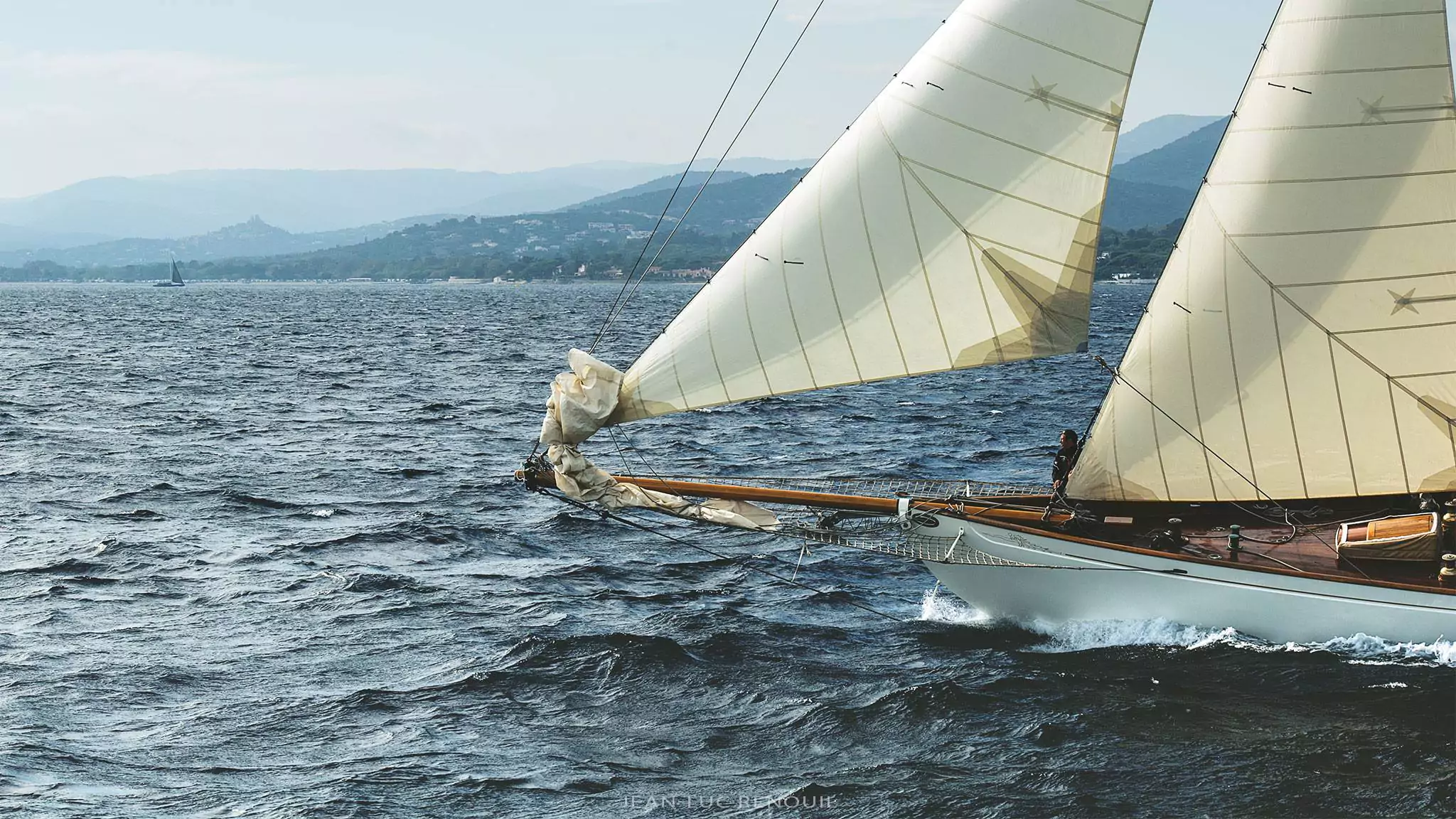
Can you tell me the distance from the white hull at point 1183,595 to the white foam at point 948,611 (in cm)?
82

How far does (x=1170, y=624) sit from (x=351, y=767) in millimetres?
Result: 10057

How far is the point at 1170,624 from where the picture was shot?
17109 millimetres

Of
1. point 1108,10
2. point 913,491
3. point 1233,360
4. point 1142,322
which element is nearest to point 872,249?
point 1108,10

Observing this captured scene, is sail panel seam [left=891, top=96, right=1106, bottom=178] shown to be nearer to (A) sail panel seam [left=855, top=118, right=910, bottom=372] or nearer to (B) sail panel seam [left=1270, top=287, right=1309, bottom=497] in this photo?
(A) sail panel seam [left=855, top=118, right=910, bottom=372]

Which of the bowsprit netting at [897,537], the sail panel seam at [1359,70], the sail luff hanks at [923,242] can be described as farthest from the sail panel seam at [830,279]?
the sail panel seam at [1359,70]

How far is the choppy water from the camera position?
13.7 metres

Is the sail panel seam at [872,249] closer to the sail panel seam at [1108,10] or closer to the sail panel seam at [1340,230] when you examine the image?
the sail panel seam at [1108,10]

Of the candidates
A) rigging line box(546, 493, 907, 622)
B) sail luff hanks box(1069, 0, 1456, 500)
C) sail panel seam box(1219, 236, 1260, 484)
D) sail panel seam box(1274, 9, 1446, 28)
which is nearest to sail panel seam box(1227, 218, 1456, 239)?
sail luff hanks box(1069, 0, 1456, 500)

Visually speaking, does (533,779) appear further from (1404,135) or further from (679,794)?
(1404,135)

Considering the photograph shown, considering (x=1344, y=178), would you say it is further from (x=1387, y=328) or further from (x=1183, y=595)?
(x=1183, y=595)

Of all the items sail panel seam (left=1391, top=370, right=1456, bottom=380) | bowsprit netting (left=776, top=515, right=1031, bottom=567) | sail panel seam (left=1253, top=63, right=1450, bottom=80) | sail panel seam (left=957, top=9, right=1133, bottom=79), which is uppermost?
sail panel seam (left=957, top=9, right=1133, bottom=79)

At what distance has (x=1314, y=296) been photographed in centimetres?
1612

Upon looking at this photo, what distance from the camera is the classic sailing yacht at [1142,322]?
1507cm

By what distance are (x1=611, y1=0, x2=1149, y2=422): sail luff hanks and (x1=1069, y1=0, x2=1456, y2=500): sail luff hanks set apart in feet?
6.47
